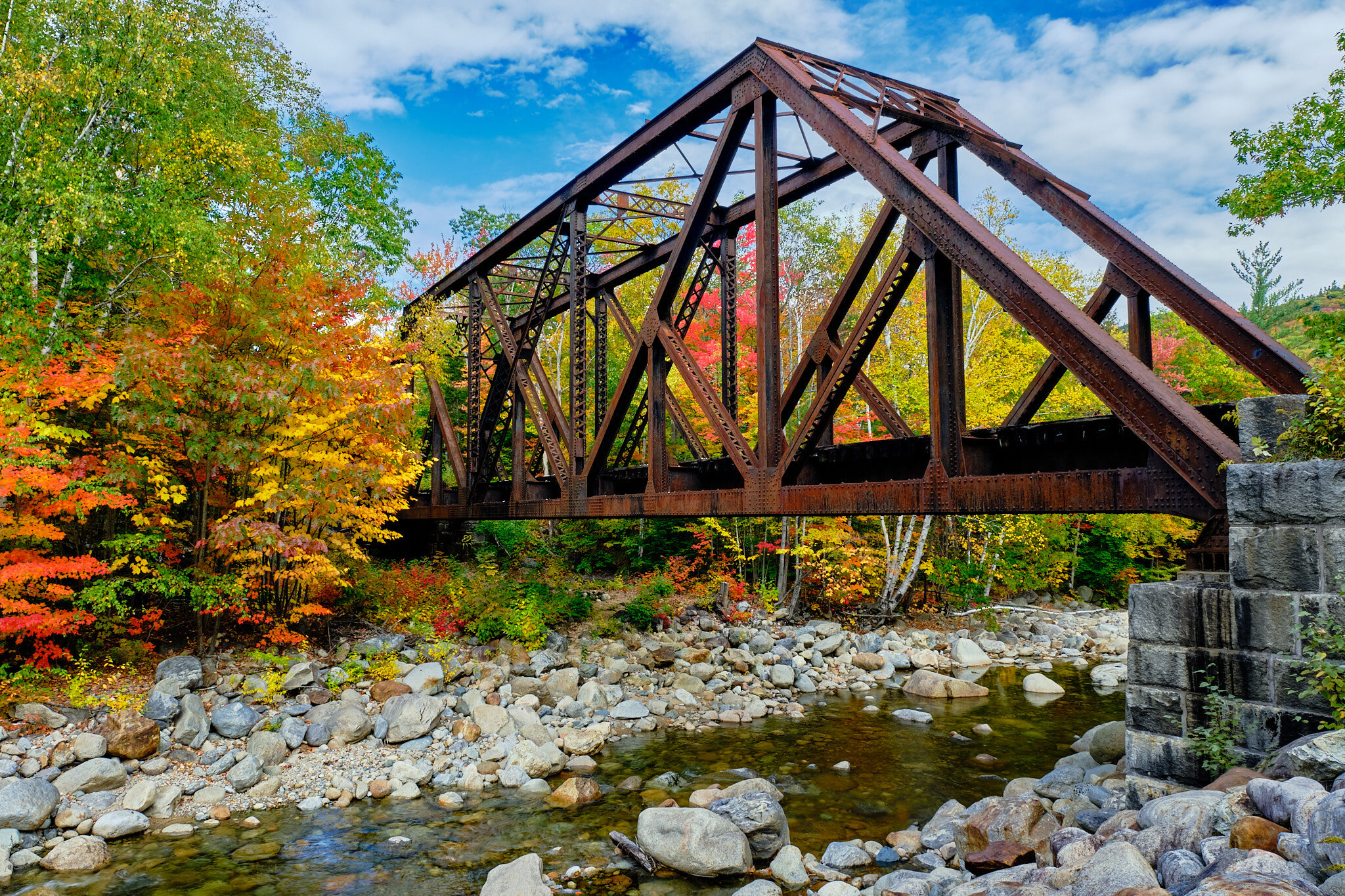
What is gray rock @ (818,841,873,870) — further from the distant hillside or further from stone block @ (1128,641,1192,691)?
the distant hillside

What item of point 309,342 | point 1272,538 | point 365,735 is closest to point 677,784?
point 365,735

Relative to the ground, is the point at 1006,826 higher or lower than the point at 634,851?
higher

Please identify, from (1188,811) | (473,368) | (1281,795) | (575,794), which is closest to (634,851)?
(575,794)

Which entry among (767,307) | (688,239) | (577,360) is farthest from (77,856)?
(688,239)

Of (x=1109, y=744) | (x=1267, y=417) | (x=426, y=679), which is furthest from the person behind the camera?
(x=426, y=679)

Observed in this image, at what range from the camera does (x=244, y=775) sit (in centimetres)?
937

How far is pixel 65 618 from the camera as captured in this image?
33.4ft

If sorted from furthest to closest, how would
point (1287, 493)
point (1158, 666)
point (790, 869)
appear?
point (790, 869), point (1158, 666), point (1287, 493)

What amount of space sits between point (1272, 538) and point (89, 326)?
16.1 metres

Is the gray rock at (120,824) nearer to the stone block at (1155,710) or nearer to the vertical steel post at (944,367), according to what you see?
the vertical steel post at (944,367)

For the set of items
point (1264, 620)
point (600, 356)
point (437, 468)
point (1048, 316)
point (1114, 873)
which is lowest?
point (1114, 873)

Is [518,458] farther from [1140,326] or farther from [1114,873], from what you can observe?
[1114,873]

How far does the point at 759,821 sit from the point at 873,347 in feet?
16.3

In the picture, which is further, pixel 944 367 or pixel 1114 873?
pixel 944 367
